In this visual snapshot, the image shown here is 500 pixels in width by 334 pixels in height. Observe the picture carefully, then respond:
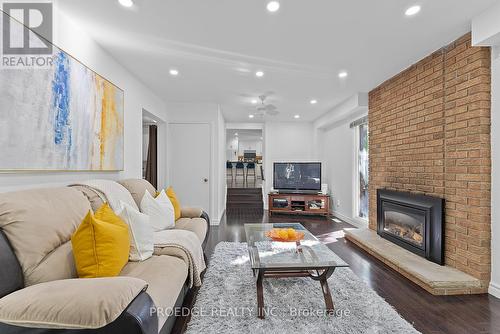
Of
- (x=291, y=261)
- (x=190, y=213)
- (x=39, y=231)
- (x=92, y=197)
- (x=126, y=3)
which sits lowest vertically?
(x=291, y=261)

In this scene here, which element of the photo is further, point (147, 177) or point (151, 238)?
point (147, 177)

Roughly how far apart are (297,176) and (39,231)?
18.4 ft

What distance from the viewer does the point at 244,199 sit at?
25.1 ft

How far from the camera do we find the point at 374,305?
6.78 ft

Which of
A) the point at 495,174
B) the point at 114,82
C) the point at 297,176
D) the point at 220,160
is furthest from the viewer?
the point at 297,176

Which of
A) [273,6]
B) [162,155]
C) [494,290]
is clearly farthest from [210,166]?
[494,290]

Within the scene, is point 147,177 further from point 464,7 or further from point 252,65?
point 464,7

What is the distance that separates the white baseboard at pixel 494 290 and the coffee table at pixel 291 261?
149cm

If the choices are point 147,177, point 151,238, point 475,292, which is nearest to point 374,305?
point 475,292

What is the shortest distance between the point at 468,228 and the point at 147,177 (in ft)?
18.3

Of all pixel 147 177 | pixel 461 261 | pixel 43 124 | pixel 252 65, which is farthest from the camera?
pixel 147 177

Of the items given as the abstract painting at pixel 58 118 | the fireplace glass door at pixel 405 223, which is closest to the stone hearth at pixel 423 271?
the fireplace glass door at pixel 405 223

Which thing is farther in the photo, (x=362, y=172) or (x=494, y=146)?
(x=362, y=172)

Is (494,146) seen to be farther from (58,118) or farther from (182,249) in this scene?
(58,118)
